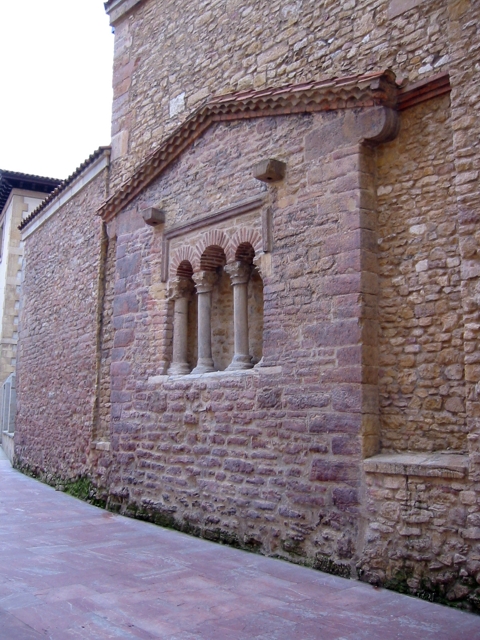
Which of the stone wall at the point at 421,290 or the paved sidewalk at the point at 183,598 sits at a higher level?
the stone wall at the point at 421,290

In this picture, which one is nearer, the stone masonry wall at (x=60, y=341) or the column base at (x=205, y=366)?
the column base at (x=205, y=366)

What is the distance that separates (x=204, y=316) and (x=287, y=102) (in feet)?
7.68

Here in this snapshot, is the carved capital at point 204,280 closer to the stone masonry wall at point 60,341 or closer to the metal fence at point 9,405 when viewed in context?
the stone masonry wall at point 60,341

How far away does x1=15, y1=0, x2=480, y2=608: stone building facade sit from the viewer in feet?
14.2

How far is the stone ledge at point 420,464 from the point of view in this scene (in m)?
4.01

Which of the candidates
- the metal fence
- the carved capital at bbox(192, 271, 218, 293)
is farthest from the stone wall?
the metal fence

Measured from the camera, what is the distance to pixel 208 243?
6.50 m

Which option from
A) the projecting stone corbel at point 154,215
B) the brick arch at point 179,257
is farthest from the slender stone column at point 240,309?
the projecting stone corbel at point 154,215

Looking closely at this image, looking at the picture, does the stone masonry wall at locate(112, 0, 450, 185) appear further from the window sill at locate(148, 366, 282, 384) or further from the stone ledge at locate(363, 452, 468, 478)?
the stone ledge at locate(363, 452, 468, 478)

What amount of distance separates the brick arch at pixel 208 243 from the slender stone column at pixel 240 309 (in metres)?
0.24

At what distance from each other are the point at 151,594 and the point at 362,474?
1.71 meters

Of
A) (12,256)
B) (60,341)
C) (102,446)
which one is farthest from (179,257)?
(12,256)

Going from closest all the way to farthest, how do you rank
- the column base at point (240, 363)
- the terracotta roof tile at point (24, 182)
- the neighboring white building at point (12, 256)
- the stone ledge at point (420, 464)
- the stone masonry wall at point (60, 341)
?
the stone ledge at point (420, 464)
the column base at point (240, 363)
the stone masonry wall at point (60, 341)
the terracotta roof tile at point (24, 182)
the neighboring white building at point (12, 256)

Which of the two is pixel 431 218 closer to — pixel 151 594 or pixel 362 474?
pixel 362 474
